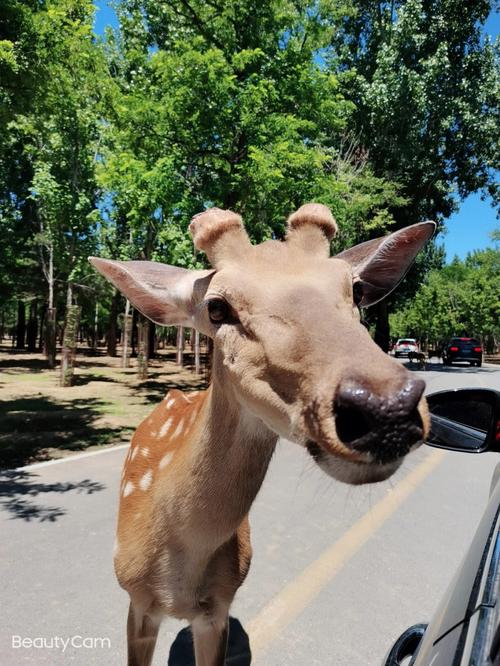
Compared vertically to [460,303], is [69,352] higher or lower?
lower

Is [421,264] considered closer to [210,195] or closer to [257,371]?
[210,195]

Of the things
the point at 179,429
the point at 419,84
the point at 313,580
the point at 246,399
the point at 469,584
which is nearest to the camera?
the point at 469,584

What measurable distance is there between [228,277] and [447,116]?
2350 cm

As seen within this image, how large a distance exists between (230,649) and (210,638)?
2.74ft

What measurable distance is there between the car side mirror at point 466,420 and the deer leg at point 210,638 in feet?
4.43

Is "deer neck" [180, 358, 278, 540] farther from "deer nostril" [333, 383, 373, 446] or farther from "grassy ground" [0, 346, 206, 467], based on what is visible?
"grassy ground" [0, 346, 206, 467]

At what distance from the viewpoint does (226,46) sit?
41.5 ft

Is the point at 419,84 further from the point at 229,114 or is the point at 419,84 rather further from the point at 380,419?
the point at 380,419

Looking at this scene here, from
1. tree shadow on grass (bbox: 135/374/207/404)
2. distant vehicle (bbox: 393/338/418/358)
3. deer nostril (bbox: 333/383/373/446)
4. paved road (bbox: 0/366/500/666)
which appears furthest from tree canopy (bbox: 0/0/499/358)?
distant vehicle (bbox: 393/338/418/358)

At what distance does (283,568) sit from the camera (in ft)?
13.4

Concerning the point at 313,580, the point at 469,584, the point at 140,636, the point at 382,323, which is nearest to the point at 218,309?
the point at 469,584

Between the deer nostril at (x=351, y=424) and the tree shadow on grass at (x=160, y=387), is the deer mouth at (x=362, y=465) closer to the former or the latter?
the deer nostril at (x=351, y=424)

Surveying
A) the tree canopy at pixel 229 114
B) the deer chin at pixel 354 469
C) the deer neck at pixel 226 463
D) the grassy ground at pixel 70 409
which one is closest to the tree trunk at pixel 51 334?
the grassy ground at pixel 70 409

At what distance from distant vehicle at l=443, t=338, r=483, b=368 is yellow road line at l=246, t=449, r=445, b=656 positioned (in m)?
30.5
